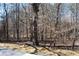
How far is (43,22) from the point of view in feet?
6.09

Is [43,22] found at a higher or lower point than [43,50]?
higher

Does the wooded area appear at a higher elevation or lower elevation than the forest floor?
higher

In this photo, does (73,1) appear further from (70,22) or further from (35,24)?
(35,24)

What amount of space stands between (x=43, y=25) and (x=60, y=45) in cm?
22

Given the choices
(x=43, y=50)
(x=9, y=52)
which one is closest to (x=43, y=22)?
(x=43, y=50)

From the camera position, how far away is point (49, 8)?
186 centimetres

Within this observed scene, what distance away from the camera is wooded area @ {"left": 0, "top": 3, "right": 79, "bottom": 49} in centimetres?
185

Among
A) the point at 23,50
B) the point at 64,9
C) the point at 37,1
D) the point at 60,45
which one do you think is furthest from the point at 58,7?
the point at 23,50

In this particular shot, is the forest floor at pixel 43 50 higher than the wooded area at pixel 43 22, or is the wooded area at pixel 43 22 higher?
the wooded area at pixel 43 22

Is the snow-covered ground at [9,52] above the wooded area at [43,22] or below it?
below

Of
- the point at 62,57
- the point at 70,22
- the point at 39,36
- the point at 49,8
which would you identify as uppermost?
the point at 49,8

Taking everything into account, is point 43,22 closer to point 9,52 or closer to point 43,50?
point 43,50

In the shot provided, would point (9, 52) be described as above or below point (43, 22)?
below

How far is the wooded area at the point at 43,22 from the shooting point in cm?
185
